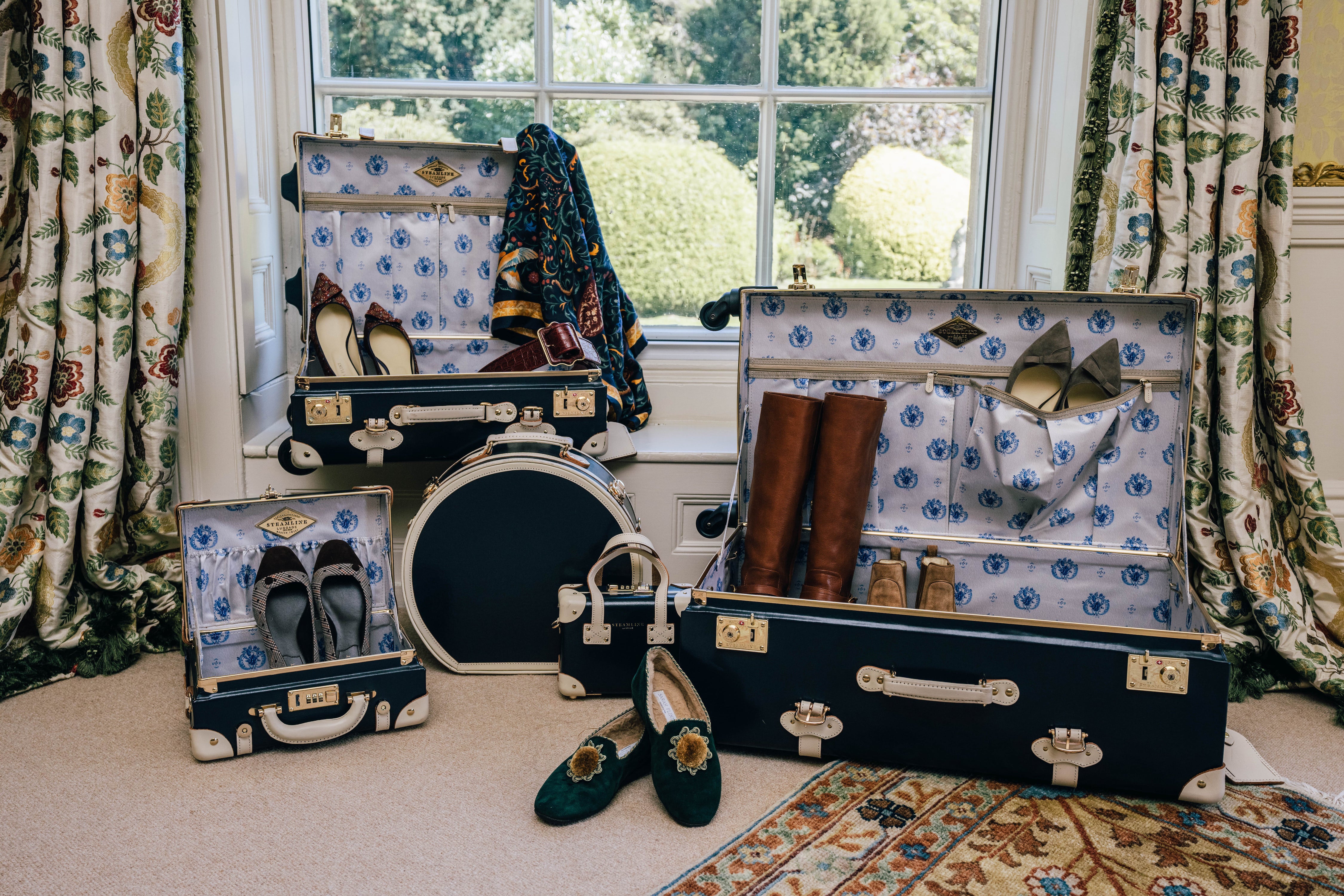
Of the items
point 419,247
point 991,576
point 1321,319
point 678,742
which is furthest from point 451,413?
point 1321,319

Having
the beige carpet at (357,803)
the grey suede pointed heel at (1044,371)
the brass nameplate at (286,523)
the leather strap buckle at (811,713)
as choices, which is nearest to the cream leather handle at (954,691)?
the leather strap buckle at (811,713)

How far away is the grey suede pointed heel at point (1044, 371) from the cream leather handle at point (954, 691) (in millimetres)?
558

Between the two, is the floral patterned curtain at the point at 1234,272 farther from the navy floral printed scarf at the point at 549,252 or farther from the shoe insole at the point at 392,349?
the shoe insole at the point at 392,349

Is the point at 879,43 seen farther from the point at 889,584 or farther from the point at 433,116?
the point at 889,584

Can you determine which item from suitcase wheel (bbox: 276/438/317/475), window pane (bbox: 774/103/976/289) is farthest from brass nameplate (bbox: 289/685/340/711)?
window pane (bbox: 774/103/976/289)

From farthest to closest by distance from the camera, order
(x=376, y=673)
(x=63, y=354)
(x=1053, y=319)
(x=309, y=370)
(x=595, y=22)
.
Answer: (x=595, y=22) → (x=309, y=370) → (x=63, y=354) → (x=1053, y=319) → (x=376, y=673)

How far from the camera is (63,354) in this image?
6.39 feet

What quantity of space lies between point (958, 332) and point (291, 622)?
4.42 ft

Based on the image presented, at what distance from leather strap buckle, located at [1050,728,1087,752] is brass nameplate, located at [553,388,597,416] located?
1.05 metres

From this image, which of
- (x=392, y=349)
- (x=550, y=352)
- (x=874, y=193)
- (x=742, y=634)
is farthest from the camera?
(x=874, y=193)

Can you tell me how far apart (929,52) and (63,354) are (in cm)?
Answer: 216

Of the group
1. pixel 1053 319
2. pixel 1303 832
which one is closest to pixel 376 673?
pixel 1053 319

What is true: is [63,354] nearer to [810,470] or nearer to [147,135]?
[147,135]

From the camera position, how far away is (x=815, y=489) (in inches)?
72.3
